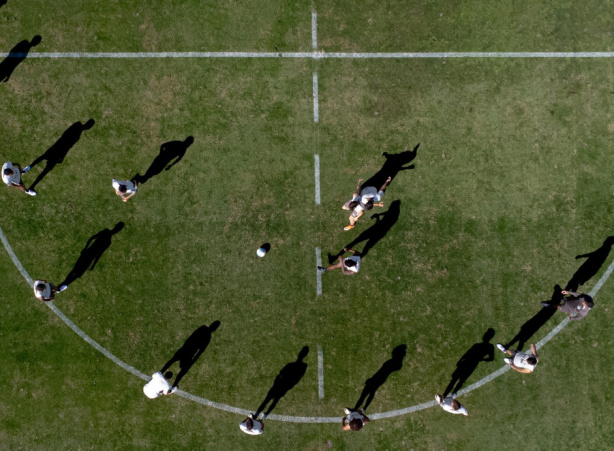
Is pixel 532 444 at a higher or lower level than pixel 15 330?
lower

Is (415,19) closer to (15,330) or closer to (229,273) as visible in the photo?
(229,273)

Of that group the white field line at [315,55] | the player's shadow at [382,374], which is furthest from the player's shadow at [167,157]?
the player's shadow at [382,374]

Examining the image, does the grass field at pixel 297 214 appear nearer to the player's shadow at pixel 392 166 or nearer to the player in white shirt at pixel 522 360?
the player's shadow at pixel 392 166

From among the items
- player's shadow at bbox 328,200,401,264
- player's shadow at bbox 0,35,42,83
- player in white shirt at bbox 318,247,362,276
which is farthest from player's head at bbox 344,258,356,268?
player's shadow at bbox 0,35,42,83

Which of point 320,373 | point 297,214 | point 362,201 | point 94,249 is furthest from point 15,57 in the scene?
point 320,373

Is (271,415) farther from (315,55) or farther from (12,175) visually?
(315,55)

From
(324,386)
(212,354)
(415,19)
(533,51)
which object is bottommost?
(324,386)

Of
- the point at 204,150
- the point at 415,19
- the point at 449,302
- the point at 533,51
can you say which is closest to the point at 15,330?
the point at 204,150
